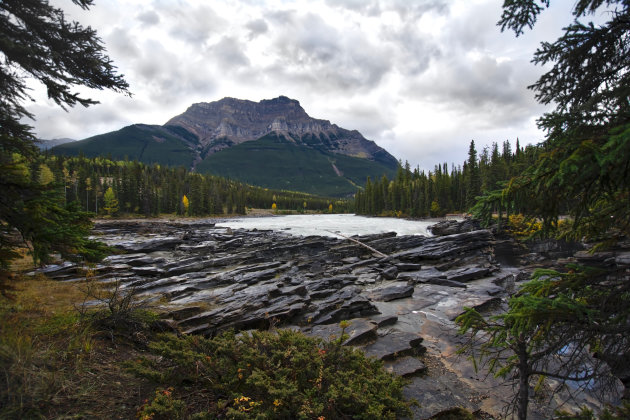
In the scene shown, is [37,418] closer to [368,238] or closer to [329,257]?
[329,257]

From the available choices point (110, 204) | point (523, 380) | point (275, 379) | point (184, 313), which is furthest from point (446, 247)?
point (110, 204)

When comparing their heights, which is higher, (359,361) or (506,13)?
(506,13)

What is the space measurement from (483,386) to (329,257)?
2029cm

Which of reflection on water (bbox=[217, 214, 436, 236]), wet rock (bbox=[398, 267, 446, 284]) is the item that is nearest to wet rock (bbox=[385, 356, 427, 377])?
wet rock (bbox=[398, 267, 446, 284])

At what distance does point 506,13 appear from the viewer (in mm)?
5336

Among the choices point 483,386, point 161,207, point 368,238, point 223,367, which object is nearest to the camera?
point 223,367

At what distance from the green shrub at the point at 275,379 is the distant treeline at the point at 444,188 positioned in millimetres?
62953

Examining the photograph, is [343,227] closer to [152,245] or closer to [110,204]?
[152,245]

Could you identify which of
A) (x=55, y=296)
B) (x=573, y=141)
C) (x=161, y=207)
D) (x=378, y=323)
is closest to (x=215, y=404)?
(x=573, y=141)

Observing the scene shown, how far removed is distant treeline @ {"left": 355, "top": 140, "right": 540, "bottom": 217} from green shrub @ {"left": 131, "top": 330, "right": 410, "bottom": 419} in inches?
2478

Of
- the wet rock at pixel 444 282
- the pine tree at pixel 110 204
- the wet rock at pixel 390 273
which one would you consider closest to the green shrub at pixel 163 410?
the wet rock at pixel 444 282

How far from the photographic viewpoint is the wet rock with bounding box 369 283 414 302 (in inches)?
597

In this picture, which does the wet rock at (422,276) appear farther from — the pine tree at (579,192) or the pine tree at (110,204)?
the pine tree at (110,204)

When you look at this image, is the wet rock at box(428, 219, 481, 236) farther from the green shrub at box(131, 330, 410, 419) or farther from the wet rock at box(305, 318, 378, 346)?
the green shrub at box(131, 330, 410, 419)
